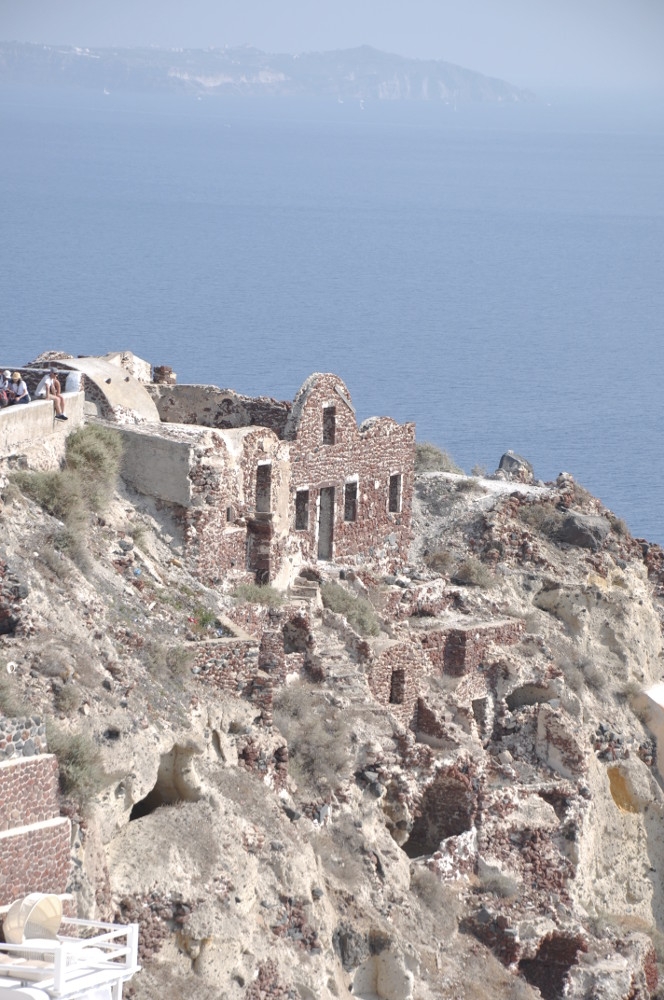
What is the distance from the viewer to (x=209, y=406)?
178 ft

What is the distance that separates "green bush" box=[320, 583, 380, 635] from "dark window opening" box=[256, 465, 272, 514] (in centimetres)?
217

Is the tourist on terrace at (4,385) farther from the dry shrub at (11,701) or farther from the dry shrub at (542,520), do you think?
the dry shrub at (542,520)

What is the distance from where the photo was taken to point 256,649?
43.3m

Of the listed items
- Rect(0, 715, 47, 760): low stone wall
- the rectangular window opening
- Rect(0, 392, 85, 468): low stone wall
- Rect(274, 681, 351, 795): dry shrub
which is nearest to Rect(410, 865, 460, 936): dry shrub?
Rect(274, 681, 351, 795): dry shrub

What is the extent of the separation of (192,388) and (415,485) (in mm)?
7337

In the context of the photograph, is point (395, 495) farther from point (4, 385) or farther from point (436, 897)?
point (436, 897)

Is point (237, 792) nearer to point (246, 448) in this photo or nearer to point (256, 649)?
point (256, 649)

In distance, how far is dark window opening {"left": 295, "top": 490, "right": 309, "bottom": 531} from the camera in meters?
52.6

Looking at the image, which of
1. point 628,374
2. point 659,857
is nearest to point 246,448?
→ point 659,857

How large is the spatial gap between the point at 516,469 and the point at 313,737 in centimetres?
2070

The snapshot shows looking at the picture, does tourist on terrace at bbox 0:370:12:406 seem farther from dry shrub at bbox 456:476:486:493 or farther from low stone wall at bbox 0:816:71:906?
low stone wall at bbox 0:816:71:906

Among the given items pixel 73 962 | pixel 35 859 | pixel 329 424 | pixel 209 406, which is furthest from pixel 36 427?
pixel 73 962

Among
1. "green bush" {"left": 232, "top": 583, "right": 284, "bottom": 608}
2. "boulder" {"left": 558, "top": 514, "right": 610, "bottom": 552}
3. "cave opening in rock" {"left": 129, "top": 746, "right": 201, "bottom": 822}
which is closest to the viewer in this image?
"cave opening in rock" {"left": 129, "top": 746, "right": 201, "bottom": 822}

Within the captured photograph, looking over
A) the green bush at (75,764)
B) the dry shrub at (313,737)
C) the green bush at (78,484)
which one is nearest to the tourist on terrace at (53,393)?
the green bush at (78,484)
